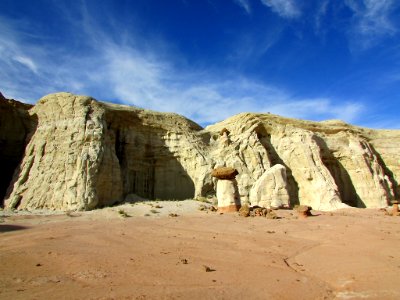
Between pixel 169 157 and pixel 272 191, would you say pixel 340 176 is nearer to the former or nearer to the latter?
pixel 272 191

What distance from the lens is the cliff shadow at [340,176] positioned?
80.8 feet

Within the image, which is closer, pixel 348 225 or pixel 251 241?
pixel 251 241

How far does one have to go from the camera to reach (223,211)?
14.9 metres

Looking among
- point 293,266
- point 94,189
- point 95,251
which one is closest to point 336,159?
point 94,189

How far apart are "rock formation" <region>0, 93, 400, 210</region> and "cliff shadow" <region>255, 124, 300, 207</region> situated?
8 centimetres

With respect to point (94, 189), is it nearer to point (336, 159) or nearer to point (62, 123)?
point (62, 123)

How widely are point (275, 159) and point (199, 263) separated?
1947cm

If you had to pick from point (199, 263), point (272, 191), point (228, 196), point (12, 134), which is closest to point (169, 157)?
point (272, 191)

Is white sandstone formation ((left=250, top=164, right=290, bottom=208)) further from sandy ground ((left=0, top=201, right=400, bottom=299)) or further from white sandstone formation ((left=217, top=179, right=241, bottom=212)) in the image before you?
sandy ground ((left=0, top=201, right=400, bottom=299))

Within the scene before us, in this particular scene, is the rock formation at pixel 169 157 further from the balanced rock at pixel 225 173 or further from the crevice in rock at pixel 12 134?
the balanced rock at pixel 225 173

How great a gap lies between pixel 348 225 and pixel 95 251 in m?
9.05

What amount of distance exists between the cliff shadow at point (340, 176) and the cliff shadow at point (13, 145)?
1985 cm

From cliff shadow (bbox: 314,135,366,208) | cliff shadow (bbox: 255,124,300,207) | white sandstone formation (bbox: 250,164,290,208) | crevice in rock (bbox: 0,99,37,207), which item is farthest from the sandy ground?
cliff shadow (bbox: 314,135,366,208)

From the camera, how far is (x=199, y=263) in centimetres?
602
